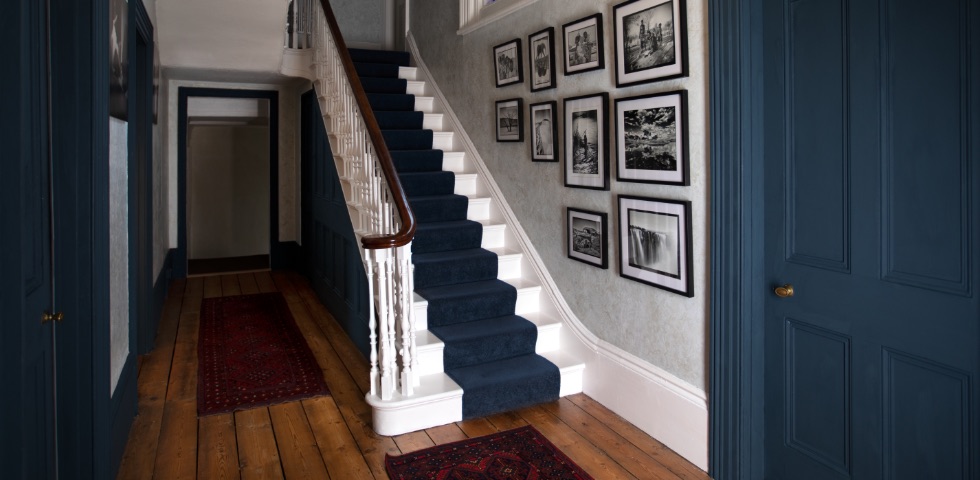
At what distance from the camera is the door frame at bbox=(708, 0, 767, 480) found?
9.00 feet

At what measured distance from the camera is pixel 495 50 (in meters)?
4.90

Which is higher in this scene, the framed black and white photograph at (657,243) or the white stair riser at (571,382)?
the framed black and white photograph at (657,243)

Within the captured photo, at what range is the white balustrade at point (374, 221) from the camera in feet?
11.4

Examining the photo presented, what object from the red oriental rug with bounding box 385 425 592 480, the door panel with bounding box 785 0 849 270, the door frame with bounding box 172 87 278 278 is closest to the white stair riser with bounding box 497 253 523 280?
the red oriental rug with bounding box 385 425 592 480

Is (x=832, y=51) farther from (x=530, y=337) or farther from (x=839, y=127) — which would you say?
(x=530, y=337)

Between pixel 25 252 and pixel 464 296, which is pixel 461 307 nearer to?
pixel 464 296

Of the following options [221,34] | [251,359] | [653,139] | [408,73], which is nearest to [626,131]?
[653,139]

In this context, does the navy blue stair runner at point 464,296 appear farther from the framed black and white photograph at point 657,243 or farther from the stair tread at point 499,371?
the framed black and white photograph at point 657,243

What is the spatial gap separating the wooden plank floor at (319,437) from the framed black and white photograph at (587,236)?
2.85 ft

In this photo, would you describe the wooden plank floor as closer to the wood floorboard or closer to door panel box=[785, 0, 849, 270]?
the wood floorboard

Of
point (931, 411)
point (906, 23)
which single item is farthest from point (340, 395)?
point (906, 23)

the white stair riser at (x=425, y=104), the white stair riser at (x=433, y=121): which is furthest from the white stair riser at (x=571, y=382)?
the white stair riser at (x=425, y=104)

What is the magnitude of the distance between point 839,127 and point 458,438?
7.60 feet

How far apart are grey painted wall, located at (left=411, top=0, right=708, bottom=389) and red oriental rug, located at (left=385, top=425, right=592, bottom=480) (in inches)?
29.1
